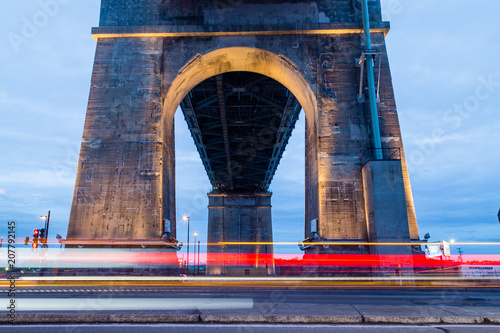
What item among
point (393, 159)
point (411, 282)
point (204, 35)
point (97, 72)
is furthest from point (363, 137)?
point (97, 72)

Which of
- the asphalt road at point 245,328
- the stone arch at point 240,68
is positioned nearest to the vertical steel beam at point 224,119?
the stone arch at point 240,68

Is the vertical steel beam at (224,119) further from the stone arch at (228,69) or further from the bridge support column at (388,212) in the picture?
the bridge support column at (388,212)

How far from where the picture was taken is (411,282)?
15922 mm

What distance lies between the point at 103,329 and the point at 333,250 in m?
14.1

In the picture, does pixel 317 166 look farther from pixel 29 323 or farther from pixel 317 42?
pixel 29 323

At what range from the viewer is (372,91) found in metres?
19.1

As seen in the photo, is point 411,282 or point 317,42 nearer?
point 411,282

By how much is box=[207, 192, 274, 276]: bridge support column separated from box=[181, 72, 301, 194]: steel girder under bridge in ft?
15.5

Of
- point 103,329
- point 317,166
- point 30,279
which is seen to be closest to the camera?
point 103,329

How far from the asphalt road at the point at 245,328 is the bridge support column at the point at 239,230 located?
155 ft

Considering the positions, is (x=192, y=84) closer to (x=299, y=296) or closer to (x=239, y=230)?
(x=299, y=296)

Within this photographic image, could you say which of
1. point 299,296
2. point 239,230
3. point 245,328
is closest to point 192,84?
point 299,296

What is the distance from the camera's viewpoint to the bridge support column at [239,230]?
53000mm

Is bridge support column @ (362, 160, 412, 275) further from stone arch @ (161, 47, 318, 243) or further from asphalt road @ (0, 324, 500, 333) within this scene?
asphalt road @ (0, 324, 500, 333)
